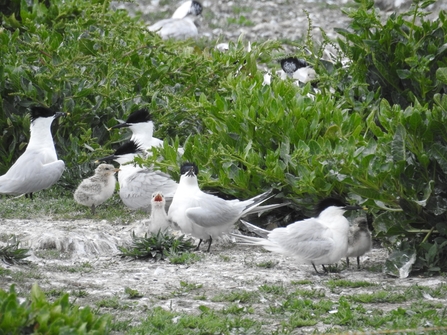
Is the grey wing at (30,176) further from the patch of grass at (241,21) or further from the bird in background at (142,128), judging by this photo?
the patch of grass at (241,21)

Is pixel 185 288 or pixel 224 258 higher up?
pixel 185 288

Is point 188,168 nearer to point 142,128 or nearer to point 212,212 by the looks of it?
point 212,212

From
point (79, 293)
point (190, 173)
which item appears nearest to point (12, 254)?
point (79, 293)

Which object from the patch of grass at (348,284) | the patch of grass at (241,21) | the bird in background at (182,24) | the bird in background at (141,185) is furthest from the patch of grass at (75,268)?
the patch of grass at (241,21)

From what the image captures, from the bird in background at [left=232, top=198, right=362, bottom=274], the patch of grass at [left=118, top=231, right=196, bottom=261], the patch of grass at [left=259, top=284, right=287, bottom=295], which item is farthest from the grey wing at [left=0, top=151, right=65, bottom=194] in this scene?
the patch of grass at [left=259, top=284, right=287, bottom=295]

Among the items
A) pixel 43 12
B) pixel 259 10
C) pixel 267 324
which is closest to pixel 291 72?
pixel 43 12

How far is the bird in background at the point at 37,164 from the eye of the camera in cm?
938

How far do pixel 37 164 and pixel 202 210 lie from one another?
2313 millimetres

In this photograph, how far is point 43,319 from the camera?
4.39 m

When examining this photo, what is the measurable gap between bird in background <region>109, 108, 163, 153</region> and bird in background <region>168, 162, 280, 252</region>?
1.87 m

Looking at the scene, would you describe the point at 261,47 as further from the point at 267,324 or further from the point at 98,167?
the point at 267,324

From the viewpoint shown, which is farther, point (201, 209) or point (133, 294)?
point (201, 209)

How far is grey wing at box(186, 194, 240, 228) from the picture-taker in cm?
791

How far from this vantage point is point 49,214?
9.29 m
